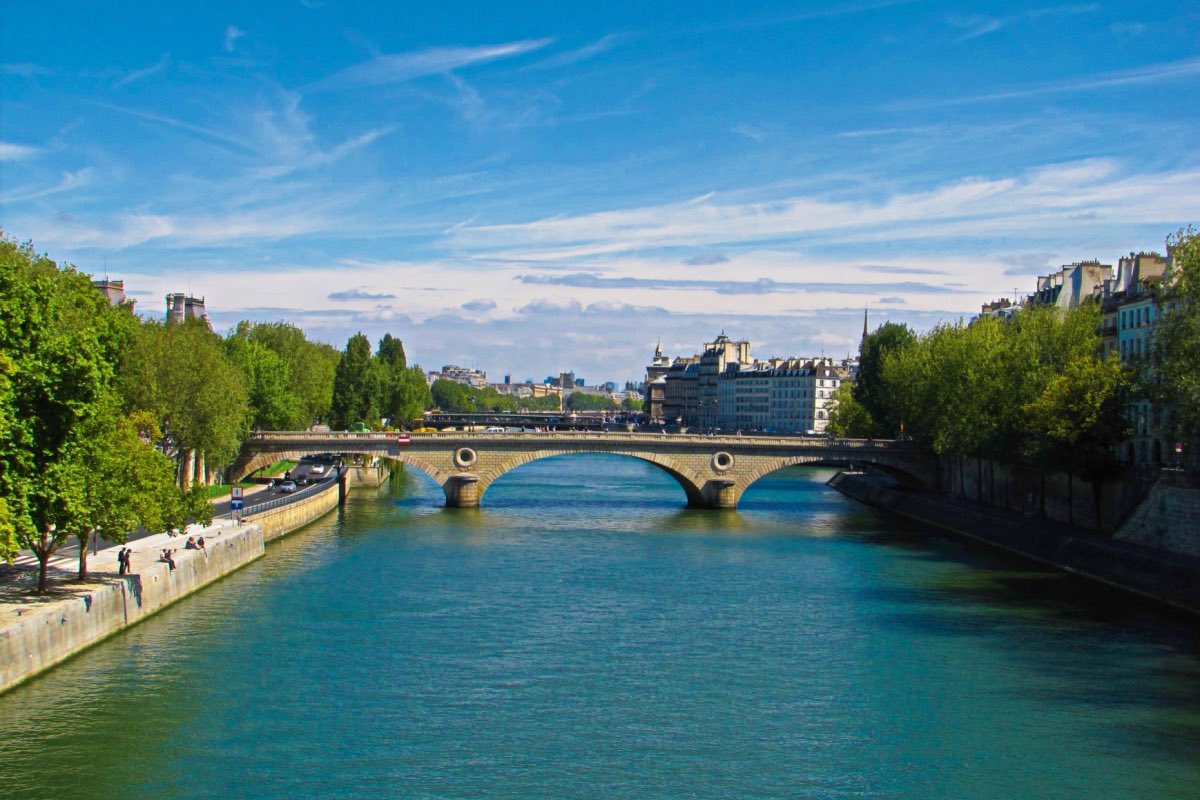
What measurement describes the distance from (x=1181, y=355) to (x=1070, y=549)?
30.7ft

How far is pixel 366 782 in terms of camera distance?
25031mm

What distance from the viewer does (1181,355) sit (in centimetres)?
4569

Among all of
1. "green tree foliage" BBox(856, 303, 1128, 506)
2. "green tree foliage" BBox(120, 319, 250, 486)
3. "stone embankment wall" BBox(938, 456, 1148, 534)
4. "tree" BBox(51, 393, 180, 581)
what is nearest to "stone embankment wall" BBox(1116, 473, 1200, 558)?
"stone embankment wall" BBox(938, 456, 1148, 534)

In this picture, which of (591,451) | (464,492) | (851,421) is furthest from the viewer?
(851,421)

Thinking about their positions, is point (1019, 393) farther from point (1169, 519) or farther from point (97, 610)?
point (97, 610)

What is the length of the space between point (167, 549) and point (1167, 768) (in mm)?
29896

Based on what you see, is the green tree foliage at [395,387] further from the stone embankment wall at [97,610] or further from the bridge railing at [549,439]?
the stone embankment wall at [97,610]

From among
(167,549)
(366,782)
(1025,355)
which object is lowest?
(366,782)

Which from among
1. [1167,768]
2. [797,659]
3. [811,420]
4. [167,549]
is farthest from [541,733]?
[811,420]

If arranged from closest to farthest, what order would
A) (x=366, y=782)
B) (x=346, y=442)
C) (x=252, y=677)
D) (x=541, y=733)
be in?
(x=366, y=782)
(x=541, y=733)
(x=252, y=677)
(x=346, y=442)

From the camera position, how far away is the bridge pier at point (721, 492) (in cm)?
7556

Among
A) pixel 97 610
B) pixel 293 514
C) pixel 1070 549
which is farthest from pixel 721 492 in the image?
pixel 97 610

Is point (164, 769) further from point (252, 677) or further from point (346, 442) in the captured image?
point (346, 442)

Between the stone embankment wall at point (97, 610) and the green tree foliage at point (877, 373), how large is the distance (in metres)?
57.1
